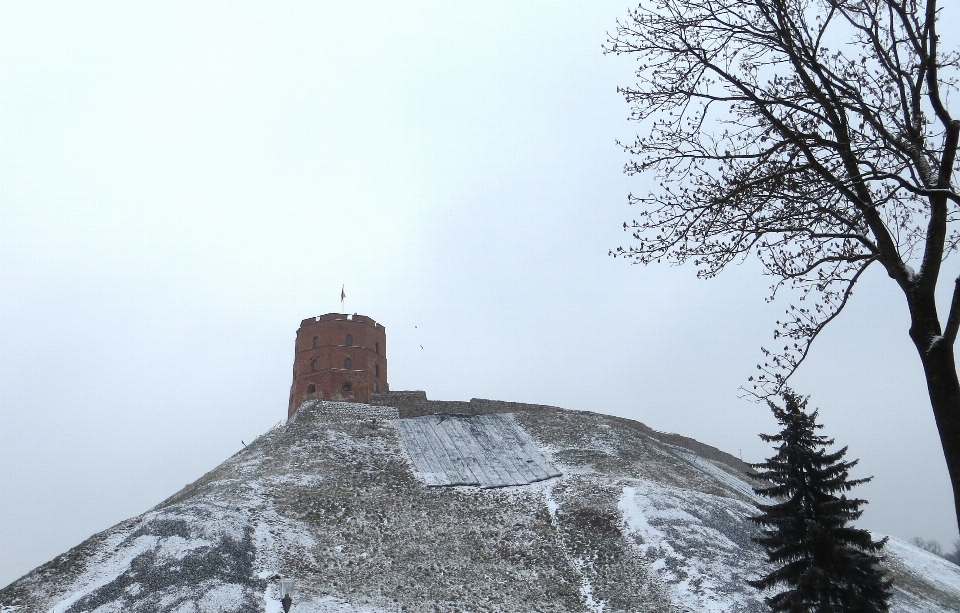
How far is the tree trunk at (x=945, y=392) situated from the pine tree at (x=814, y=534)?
11.4 m

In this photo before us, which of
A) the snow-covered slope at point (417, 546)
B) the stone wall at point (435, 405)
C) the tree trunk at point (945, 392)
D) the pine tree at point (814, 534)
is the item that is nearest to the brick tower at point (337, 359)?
the stone wall at point (435, 405)

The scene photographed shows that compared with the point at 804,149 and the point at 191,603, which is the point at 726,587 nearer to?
the point at 191,603

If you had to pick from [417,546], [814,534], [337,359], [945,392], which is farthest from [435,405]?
[945,392]

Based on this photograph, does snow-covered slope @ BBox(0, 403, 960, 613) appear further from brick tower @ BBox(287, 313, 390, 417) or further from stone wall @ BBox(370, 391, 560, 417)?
brick tower @ BBox(287, 313, 390, 417)

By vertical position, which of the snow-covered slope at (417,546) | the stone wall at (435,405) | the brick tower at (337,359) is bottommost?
the snow-covered slope at (417,546)

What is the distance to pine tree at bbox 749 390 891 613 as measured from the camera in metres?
17.6

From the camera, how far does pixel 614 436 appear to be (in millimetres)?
39406

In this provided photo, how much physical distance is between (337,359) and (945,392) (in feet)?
143

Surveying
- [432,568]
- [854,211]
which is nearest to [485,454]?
[432,568]

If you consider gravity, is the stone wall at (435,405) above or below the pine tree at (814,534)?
above

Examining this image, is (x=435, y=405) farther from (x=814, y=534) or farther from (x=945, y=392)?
(x=945, y=392)

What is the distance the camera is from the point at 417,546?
2627cm

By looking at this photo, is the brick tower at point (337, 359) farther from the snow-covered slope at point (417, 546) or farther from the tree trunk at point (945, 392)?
the tree trunk at point (945, 392)

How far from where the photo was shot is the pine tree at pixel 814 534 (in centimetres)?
1759
